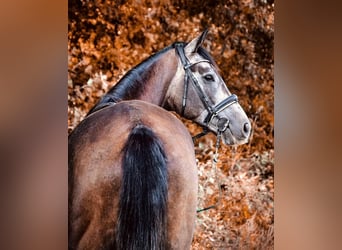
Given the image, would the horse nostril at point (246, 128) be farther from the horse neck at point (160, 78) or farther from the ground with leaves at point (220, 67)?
the horse neck at point (160, 78)

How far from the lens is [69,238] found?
192cm

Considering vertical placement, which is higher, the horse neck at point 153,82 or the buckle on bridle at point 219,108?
the horse neck at point 153,82

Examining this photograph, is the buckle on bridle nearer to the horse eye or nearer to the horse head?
the horse head

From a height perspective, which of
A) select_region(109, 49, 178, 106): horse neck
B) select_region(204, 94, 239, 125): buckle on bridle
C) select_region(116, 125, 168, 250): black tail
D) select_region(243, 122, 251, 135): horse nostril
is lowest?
select_region(116, 125, 168, 250): black tail

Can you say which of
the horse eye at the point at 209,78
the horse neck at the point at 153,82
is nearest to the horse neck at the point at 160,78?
the horse neck at the point at 153,82

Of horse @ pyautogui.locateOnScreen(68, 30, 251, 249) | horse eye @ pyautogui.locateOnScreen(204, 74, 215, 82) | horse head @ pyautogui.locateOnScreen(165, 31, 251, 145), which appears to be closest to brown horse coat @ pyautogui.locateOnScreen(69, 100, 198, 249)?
horse @ pyautogui.locateOnScreen(68, 30, 251, 249)

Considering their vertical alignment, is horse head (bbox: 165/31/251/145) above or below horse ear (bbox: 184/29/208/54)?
below

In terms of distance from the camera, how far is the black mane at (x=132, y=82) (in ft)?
6.55

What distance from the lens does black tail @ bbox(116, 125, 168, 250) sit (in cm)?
188

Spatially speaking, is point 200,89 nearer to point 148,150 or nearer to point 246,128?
point 246,128
